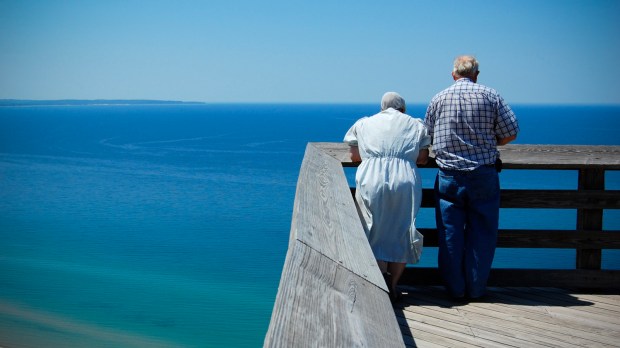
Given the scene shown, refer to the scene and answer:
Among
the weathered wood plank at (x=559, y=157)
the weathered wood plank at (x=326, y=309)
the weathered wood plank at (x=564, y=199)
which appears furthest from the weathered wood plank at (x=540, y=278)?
the weathered wood plank at (x=326, y=309)

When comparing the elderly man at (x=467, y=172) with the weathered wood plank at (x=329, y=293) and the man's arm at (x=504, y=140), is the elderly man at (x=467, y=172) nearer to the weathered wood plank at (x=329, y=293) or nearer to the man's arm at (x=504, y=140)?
the man's arm at (x=504, y=140)

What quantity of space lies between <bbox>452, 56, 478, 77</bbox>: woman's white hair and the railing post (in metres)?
1.00

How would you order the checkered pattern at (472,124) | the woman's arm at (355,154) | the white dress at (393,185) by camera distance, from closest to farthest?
the checkered pattern at (472,124), the white dress at (393,185), the woman's arm at (355,154)

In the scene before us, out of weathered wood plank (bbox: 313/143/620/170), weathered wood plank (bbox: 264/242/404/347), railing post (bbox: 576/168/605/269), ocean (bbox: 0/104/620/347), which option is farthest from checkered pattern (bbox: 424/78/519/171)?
ocean (bbox: 0/104/620/347)

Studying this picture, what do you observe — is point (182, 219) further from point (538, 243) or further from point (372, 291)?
point (372, 291)

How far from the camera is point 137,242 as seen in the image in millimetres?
27047

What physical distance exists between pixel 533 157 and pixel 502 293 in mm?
887

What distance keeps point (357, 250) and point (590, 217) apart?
2703mm

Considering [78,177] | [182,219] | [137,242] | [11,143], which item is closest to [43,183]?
[78,177]

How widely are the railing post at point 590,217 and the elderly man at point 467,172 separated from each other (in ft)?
2.34

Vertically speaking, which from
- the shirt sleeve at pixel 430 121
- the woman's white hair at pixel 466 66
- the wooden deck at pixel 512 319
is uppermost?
the woman's white hair at pixel 466 66

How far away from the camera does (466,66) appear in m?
4.00

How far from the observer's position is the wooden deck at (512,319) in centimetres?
333

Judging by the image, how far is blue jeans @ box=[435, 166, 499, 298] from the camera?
3906 mm
